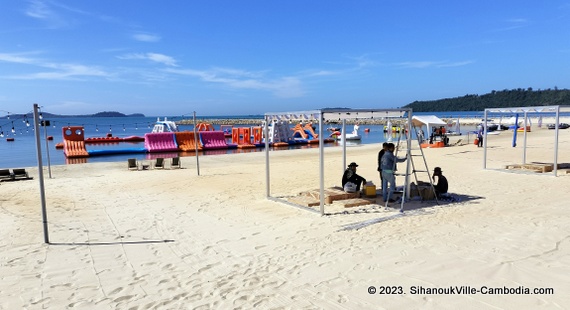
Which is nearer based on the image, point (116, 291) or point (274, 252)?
point (116, 291)

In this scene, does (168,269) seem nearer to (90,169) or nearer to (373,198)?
(373,198)

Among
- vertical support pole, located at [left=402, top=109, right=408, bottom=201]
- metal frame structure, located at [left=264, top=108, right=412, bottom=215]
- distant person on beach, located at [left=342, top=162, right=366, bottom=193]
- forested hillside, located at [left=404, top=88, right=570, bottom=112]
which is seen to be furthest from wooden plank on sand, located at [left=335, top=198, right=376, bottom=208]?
forested hillside, located at [left=404, top=88, right=570, bottom=112]

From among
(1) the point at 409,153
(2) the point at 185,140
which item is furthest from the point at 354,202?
(2) the point at 185,140

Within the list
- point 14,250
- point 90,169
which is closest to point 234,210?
point 14,250

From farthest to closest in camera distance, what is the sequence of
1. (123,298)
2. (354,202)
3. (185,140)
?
(185,140), (354,202), (123,298)

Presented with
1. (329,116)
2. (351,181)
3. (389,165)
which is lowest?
(351,181)

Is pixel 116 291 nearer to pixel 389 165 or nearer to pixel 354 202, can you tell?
pixel 354 202

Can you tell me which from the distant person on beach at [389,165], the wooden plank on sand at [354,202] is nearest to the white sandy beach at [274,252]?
the wooden plank on sand at [354,202]

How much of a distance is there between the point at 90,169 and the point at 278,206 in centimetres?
1284

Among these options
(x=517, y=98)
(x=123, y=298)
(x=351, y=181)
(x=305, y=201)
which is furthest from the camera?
(x=517, y=98)

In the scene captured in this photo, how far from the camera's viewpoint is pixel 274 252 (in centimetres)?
597

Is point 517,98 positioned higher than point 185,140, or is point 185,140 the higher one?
point 517,98

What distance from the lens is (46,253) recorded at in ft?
20.3

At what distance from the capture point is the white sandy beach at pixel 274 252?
14.7 feet
